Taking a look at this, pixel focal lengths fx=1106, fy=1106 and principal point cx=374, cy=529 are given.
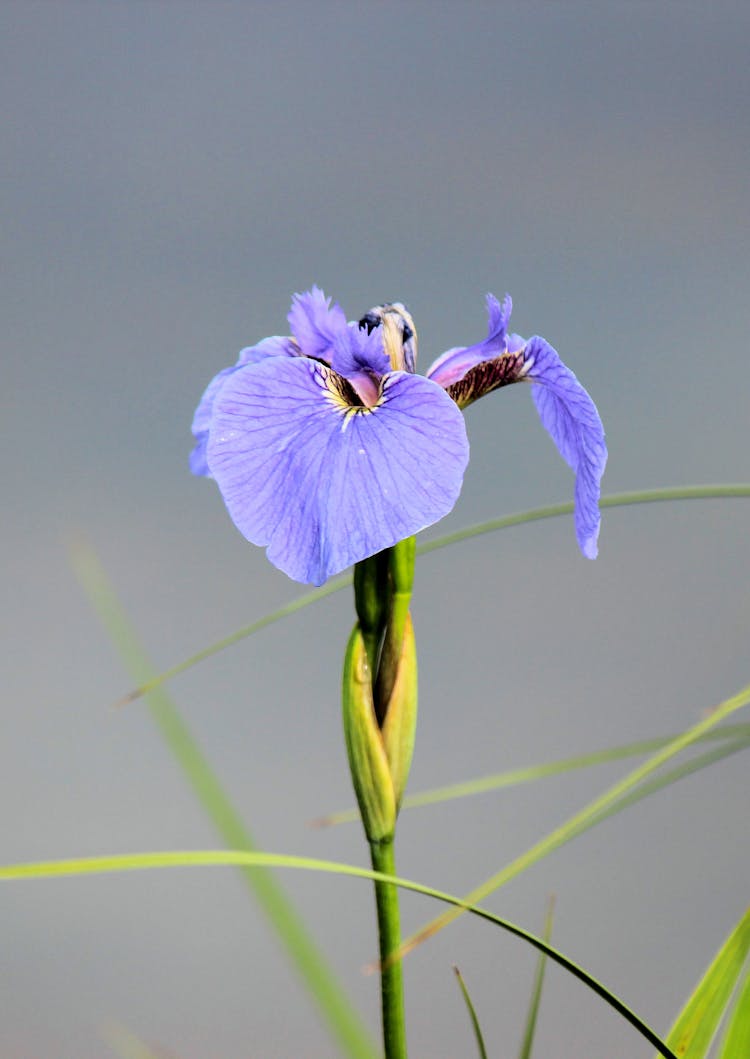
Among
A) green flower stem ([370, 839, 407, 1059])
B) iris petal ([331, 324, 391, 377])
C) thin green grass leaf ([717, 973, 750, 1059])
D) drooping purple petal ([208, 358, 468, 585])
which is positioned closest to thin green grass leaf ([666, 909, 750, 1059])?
thin green grass leaf ([717, 973, 750, 1059])

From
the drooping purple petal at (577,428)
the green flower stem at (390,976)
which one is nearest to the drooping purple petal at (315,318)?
the drooping purple petal at (577,428)

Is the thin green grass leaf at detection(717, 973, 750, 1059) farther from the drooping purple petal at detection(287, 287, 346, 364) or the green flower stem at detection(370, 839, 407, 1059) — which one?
the drooping purple petal at detection(287, 287, 346, 364)

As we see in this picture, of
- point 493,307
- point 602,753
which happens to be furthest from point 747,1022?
point 493,307

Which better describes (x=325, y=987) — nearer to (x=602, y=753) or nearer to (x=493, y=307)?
(x=602, y=753)

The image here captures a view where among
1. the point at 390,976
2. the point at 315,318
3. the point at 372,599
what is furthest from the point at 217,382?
the point at 390,976

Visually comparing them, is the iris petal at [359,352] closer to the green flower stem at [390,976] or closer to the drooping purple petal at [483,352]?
the drooping purple petal at [483,352]

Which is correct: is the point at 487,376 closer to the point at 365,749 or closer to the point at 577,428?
the point at 577,428
